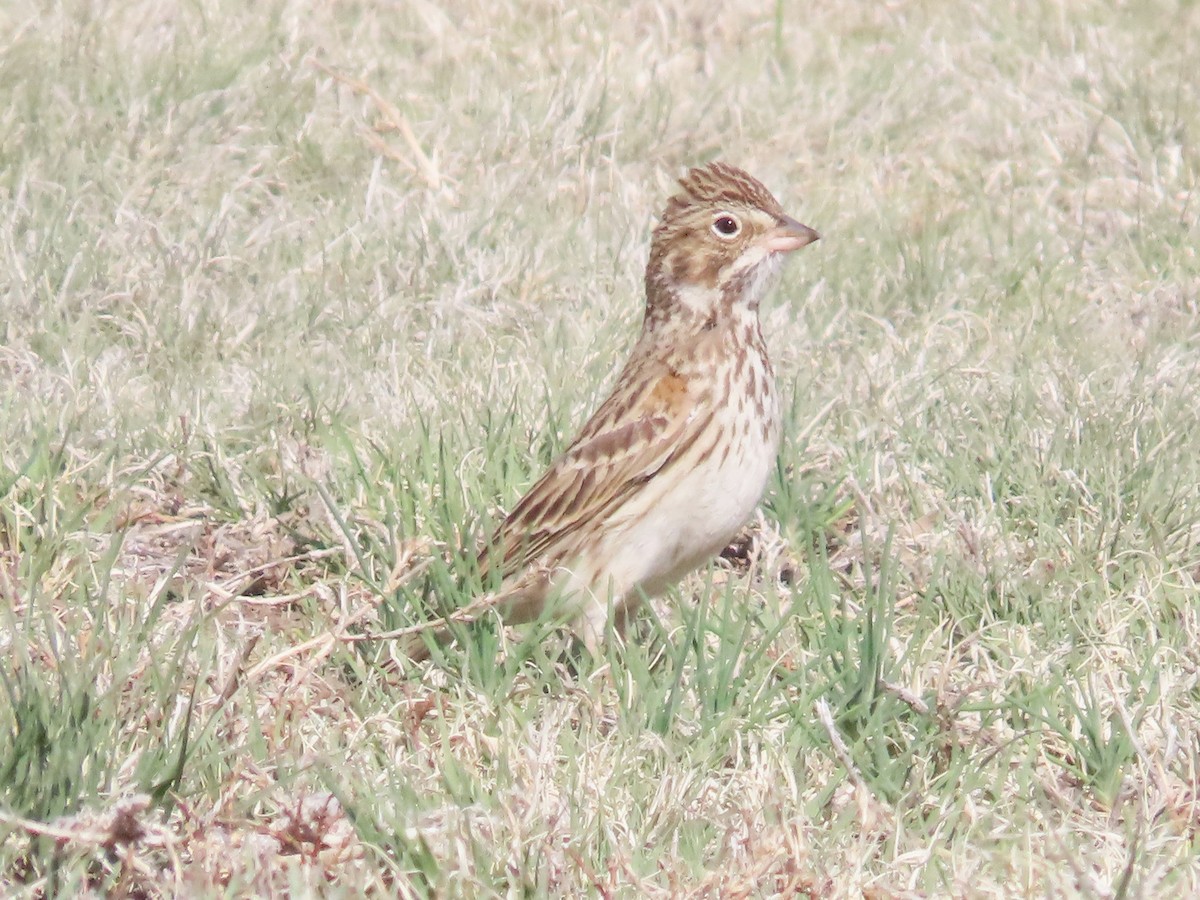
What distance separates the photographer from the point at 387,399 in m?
6.38

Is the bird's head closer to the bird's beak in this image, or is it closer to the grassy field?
the bird's beak

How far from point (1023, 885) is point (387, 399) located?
3020 millimetres

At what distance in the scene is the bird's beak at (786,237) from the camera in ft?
17.9

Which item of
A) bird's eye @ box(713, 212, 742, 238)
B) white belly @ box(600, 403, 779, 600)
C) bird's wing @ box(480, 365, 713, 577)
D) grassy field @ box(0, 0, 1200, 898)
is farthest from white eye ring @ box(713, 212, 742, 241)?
grassy field @ box(0, 0, 1200, 898)

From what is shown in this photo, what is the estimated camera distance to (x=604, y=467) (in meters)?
5.23

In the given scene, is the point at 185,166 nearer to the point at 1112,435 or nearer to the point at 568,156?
the point at 568,156

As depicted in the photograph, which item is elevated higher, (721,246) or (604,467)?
(721,246)

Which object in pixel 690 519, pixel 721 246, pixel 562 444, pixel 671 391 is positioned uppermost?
pixel 721 246

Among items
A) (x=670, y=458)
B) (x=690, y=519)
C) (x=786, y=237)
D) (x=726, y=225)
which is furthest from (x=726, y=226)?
(x=690, y=519)

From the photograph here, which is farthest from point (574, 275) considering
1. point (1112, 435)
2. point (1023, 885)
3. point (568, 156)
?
point (1023, 885)

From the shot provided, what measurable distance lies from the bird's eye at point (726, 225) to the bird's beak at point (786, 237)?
87 millimetres

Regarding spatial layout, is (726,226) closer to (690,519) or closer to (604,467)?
(604,467)

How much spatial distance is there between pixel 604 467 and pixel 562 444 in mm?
794

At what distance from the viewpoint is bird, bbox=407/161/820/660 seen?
512cm
